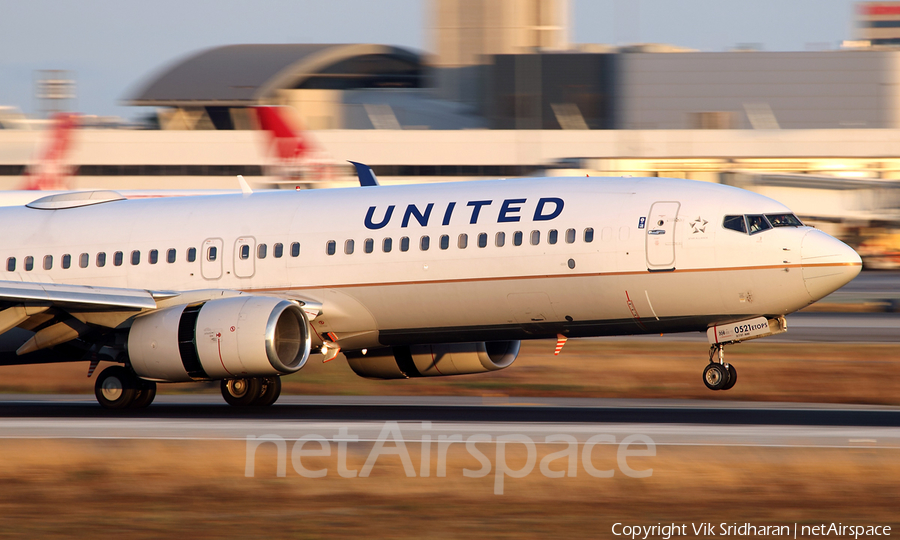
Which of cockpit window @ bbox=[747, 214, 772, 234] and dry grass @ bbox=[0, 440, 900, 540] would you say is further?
cockpit window @ bbox=[747, 214, 772, 234]

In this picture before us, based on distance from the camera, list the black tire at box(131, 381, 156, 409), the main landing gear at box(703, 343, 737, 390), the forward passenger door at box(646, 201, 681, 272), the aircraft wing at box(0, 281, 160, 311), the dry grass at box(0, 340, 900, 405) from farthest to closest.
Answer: the dry grass at box(0, 340, 900, 405) < the black tire at box(131, 381, 156, 409) < the aircraft wing at box(0, 281, 160, 311) < the forward passenger door at box(646, 201, 681, 272) < the main landing gear at box(703, 343, 737, 390)

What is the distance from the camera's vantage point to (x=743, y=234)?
1939cm

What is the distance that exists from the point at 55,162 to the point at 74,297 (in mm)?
35531

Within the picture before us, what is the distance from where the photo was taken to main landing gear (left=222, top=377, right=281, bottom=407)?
22922 millimetres

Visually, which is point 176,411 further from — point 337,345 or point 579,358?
point 579,358

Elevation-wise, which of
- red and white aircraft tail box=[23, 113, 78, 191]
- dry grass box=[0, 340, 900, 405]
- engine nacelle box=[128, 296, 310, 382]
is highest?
engine nacelle box=[128, 296, 310, 382]

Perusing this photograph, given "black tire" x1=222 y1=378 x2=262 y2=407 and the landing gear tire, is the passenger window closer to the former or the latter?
the landing gear tire

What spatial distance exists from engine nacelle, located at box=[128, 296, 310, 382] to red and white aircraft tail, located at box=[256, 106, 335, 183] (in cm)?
2826

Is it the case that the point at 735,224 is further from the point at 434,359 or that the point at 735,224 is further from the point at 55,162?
the point at 55,162

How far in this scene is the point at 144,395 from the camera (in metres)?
22.5

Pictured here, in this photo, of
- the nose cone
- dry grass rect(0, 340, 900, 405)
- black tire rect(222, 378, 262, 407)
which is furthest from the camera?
dry grass rect(0, 340, 900, 405)

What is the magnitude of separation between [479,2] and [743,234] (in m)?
96.3

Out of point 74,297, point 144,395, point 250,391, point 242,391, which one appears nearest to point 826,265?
point 250,391

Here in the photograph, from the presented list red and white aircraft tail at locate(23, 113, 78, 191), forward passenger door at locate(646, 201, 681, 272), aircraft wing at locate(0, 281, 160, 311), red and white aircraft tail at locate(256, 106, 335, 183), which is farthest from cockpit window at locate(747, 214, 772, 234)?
red and white aircraft tail at locate(23, 113, 78, 191)
